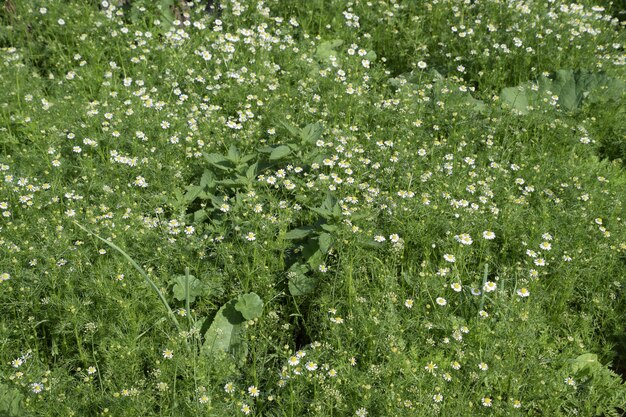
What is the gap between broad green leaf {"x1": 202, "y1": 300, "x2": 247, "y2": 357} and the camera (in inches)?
138

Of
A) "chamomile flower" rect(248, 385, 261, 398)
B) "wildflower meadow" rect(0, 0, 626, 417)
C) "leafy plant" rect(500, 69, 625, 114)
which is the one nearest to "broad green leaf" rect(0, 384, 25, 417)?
"wildflower meadow" rect(0, 0, 626, 417)

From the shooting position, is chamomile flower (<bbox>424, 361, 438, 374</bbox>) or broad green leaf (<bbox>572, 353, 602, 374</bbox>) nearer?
chamomile flower (<bbox>424, 361, 438, 374</bbox>)

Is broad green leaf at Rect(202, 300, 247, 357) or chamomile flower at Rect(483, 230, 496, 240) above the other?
chamomile flower at Rect(483, 230, 496, 240)

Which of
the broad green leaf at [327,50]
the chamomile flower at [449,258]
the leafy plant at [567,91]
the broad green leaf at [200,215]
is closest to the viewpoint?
the chamomile flower at [449,258]

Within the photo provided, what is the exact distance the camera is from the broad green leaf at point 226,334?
352 centimetres

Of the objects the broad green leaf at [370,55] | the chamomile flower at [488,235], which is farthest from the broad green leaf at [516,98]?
the chamomile flower at [488,235]

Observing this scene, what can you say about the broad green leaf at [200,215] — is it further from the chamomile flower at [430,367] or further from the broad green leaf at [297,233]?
the chamomile flower at [430,367]

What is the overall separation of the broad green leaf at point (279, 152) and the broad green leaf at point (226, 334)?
1028mm

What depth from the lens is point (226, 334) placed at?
358 centimetres

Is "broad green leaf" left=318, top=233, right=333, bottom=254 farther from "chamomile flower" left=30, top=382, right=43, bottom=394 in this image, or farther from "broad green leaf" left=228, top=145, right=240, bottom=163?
"chamomile flower" left=30, top=382, right=43, bottom=394

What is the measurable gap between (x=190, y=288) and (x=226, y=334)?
0.34m

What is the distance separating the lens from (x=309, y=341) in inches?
147

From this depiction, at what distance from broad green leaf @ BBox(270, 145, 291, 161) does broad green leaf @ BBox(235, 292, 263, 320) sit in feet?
3.23

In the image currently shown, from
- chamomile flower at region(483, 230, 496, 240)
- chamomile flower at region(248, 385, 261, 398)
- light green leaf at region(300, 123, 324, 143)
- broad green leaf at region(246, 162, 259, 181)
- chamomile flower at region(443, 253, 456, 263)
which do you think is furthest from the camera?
light green leaf at region(300, 123, 324, 143)
